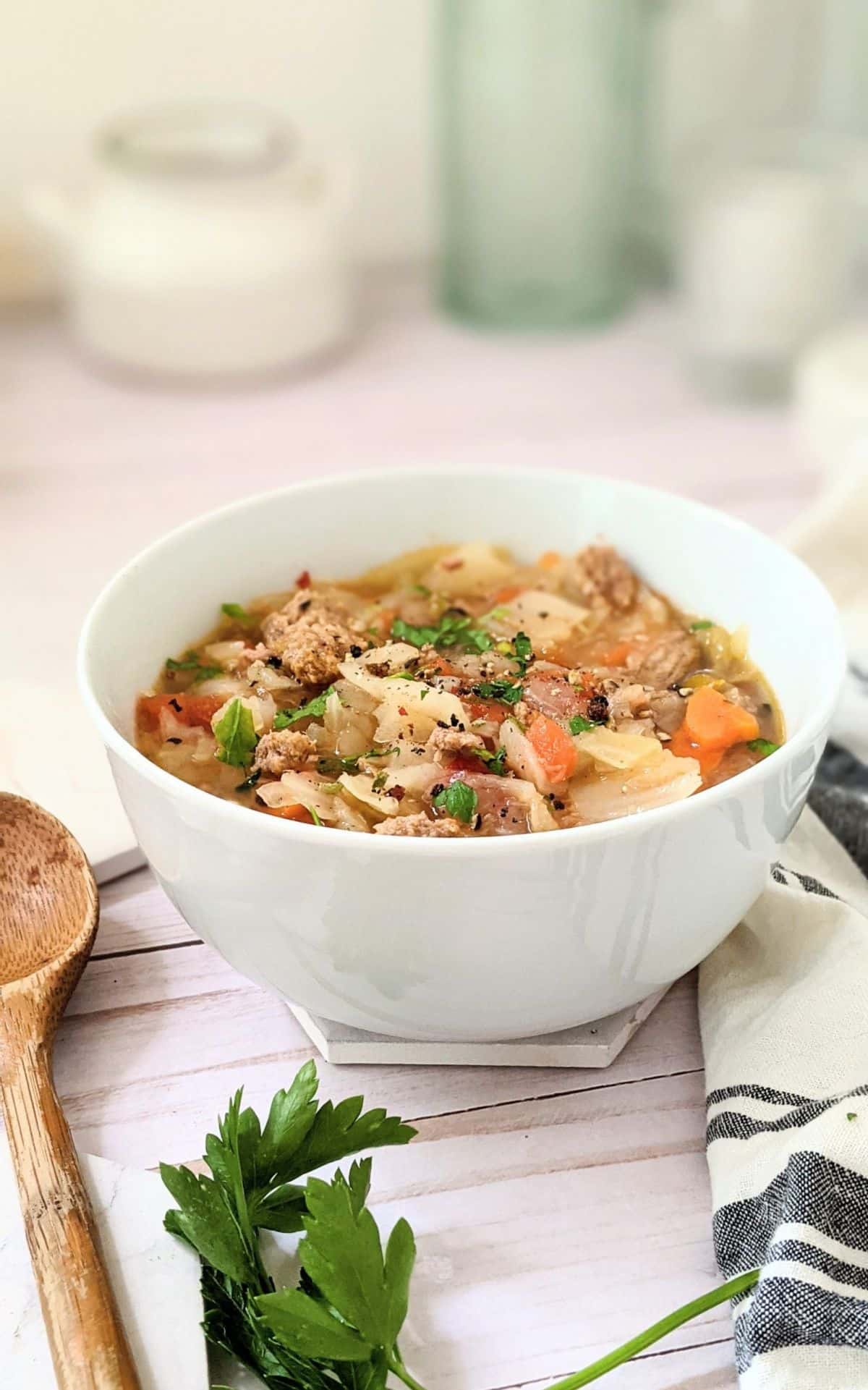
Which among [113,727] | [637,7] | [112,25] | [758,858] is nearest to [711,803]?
[758,858]

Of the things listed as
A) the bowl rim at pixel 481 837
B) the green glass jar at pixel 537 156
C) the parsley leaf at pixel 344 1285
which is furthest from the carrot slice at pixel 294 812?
the green glass jar at pixel 537 156

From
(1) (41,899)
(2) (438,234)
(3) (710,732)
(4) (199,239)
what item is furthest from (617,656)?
(2) (438,234)

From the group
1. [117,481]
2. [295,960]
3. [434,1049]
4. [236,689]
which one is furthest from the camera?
[117,481]

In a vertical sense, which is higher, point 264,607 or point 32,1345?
point 264,607

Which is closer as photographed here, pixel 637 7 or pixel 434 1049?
pixel 434 1049

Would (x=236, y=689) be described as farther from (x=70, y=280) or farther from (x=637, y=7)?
(x=637, y=7)

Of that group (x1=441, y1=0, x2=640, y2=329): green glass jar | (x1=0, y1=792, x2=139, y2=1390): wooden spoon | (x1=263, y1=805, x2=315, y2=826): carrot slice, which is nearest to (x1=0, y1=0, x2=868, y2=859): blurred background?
(x1=441, y1=0, x2=640, y2=329): green glass jar

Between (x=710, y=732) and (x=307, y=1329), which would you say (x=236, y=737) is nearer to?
(x=710, y=732)
